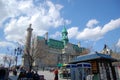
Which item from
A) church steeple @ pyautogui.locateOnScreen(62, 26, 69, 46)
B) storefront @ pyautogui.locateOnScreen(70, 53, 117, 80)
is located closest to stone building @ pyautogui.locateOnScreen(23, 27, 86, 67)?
church steeple @ pyautogui.locateOnScreen(62, 26, 69, 46)

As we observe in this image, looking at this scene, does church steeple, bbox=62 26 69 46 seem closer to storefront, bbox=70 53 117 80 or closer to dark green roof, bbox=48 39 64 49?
dark green roof, bbox=48 39 64 49

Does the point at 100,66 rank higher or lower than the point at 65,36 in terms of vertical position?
lower

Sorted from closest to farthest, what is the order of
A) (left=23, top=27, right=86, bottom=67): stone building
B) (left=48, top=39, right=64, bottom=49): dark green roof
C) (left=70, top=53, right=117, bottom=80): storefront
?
(left=70, top=53, right=117, bottom=80): storefront < (left=23, top=27, right=86, bottom=67): stone building < (left=48, top=39, right=64, bottom=49): dark green roof

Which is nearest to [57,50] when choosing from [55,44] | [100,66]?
[55,44]

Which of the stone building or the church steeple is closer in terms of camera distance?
the stone building

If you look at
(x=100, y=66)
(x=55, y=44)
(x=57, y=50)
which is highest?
(x=55, y=44)

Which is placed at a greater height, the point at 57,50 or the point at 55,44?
the point at 55,44

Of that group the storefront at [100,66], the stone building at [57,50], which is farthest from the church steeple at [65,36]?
the storefront at [100,66]

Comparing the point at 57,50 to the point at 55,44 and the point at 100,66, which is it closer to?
the point at 55,44

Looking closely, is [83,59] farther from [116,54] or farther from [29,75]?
[116,54]

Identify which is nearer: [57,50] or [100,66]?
[100,66]

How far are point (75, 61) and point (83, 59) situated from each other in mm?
1227

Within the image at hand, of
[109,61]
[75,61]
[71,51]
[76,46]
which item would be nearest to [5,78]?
[75,61]

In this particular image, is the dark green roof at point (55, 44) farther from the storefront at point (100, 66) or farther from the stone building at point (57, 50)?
the storefront at point (100, 66)
